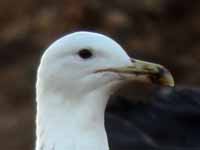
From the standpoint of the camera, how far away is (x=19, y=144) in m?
9.48

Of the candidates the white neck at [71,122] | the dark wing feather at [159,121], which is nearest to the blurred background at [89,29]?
the dark wing feather at [159,121]

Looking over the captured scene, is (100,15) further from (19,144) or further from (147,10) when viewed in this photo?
(19,144)

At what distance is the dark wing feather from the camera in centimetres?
693

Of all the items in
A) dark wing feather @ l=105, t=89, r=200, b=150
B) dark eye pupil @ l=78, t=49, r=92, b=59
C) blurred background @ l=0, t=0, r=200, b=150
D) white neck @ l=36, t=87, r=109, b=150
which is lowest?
white neck @ l=36, t=87, r=109, b=150

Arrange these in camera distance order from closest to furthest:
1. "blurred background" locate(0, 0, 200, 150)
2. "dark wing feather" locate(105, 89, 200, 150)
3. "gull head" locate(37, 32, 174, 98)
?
"gull head" locate(37, 32, 174, 98) < "dark wing feather" locate(105, 89, 200, 150) < "blurred background" locate(0, 0, 200, 150)

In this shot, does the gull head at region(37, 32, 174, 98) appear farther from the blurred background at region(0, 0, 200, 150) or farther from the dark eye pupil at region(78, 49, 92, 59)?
the blurred background at region(0, 0, 200, 150)

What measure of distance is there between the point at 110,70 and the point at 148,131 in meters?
2.07

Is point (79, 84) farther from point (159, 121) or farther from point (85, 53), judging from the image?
point (159, 121)

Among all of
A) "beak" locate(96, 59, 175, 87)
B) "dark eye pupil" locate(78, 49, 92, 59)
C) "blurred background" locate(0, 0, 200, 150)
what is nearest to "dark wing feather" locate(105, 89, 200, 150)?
"beak" locate(96, 59, 175, 87)

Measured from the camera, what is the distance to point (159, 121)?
7.05 m

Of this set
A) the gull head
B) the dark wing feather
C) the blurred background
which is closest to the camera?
the gull head

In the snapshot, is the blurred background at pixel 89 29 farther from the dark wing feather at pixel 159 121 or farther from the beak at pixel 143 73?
the beak at pixel 143 73

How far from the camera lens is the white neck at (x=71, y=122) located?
4.96m

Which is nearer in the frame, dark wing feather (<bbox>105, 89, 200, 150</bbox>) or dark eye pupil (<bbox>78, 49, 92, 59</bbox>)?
dark eye pupil (<bbox>78, 49, 92, 59</bbox>)
